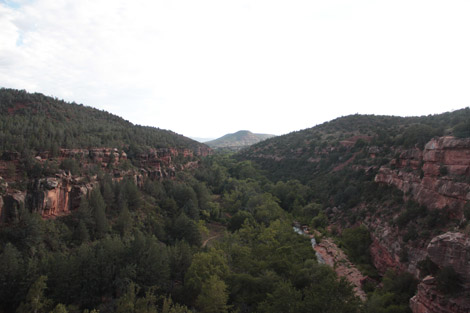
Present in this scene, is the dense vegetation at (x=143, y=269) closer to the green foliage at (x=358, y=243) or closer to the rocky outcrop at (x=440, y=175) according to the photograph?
the green foliage at (x=358, y=243)

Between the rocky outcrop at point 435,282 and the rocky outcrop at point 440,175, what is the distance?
27.6ft

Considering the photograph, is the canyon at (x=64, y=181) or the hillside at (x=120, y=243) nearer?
the hillside at (x=120, y=243)

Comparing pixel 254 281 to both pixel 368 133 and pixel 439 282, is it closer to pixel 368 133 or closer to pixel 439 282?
pixel 439 282

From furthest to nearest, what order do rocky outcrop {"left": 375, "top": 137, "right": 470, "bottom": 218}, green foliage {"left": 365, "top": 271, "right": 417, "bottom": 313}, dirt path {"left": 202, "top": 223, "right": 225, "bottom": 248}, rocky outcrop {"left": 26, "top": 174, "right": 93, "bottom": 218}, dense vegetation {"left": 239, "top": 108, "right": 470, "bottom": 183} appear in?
dense vegetation {"left": 239, "top": 108, "right": 470, "bottom": 183}
dirt path {"left": 202, "top": 223, "right": 225, "bottom": 248}
rocky outcrop {"left": 26, "top": 174, "right": 93, "bottom": 218}
rocky outcrop {"left": 375, "top": 137, "right": 470, "bottom": 218}
green foliage {"left": 365, "top": 271, "right": 417, "bottom": 313}

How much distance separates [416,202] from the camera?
103ft

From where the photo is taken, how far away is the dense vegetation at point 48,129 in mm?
38250

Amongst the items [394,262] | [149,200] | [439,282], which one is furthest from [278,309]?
[149,200]

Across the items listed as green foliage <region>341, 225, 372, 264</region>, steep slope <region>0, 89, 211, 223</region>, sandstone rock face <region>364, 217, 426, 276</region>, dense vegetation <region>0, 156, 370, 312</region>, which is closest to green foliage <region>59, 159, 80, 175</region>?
steep slope <region>0, 89, 211, 223</region>

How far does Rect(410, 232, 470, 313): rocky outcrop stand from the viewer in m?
16.2

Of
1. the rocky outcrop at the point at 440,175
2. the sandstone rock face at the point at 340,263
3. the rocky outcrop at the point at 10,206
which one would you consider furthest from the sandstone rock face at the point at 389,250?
the rocky outcrop at the point at 10,206

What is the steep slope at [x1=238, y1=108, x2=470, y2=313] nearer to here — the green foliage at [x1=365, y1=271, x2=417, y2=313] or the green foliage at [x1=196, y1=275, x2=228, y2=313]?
the green foliage at [x1=365, y1=271, x2=417, y2=313]

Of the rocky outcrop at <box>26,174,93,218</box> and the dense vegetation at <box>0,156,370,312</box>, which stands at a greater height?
the rocky outcrop at <box>26,174,93,218</box>

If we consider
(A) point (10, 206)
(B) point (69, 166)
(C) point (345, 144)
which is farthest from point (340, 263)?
(C) point (345, 144)

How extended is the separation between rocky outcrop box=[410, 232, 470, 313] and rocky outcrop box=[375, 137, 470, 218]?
8410 mm
